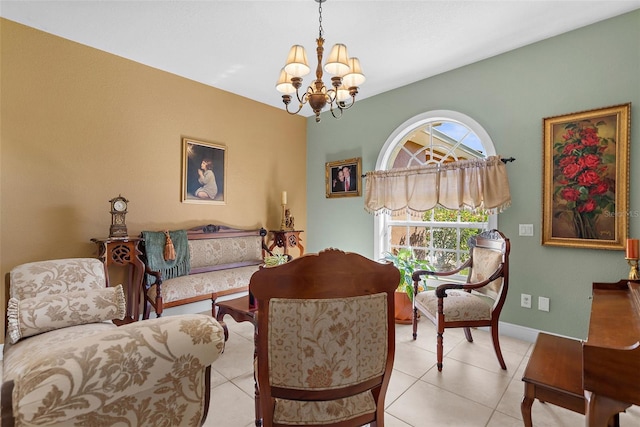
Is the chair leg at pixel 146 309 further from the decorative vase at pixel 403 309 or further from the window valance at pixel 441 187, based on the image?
the window valance at pixel 441 187

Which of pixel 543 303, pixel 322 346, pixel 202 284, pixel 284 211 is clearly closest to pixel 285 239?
pixel 284 211

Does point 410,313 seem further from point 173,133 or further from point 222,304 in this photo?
point 173,133

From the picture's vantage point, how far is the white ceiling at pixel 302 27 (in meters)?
2.33

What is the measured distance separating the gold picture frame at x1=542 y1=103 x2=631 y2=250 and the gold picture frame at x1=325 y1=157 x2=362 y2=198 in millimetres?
2148

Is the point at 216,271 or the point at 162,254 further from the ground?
the point at 162,254

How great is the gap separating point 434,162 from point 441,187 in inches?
15.8

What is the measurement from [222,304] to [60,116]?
7.86ft

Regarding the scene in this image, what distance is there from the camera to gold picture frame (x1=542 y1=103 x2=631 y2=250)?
235 centimetres

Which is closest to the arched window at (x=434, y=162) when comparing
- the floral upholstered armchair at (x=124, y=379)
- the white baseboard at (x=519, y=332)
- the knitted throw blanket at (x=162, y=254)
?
the white baseboard at (x=519, y=332)

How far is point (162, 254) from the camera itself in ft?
10.3

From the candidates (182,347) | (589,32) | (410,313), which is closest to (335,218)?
(410,313)

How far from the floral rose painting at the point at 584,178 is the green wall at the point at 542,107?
13cm

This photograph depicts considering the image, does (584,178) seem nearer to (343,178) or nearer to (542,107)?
(542,107)

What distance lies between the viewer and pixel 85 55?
2.92m
